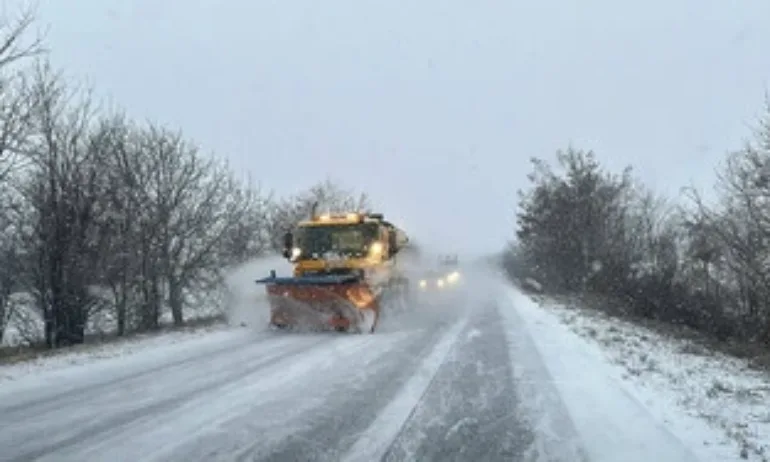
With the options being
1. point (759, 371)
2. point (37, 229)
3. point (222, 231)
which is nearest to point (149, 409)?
point (759, 371)

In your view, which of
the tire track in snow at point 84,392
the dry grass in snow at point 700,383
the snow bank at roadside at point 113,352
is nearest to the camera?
the dry grass in snow at point 700,383

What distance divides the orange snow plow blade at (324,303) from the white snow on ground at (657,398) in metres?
4.01

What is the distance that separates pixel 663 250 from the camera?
44812 mm

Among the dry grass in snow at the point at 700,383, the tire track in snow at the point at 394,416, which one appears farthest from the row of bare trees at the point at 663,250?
the tire track in snow at the point at 394,416

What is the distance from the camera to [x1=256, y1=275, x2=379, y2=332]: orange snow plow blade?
1834 centimetres

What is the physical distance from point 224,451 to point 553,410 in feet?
12.0

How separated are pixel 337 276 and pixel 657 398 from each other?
413 inches

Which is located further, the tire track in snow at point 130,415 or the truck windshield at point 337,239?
the truck windshield at point 337,239

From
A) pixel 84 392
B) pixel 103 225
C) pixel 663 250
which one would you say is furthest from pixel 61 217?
pixel 663 250

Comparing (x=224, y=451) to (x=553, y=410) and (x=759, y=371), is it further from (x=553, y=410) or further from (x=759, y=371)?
(x=759, y=371)

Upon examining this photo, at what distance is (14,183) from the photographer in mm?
19953

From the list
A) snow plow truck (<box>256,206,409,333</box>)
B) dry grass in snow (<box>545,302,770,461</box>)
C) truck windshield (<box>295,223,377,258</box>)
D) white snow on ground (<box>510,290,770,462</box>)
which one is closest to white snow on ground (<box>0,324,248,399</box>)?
snow plow truck (<box>256,206,409,333</box>)

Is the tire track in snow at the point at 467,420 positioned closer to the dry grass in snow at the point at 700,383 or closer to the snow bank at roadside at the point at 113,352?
the dry grass in snow at the point at 700,383

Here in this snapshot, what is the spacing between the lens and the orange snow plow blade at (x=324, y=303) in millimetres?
18344
